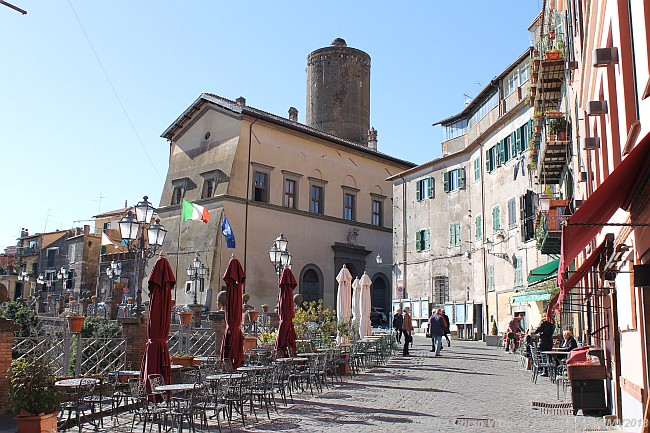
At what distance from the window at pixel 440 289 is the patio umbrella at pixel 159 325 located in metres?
25.2

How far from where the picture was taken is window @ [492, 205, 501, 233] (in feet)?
96.0

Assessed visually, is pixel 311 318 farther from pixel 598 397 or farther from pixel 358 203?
pixel 358 203

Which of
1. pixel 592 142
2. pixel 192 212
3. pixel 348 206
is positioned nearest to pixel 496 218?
pixel 192 212

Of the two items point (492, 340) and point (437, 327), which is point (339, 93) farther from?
point (437, 327)

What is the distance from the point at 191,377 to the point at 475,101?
27.1 meters

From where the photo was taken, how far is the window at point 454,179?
110ft

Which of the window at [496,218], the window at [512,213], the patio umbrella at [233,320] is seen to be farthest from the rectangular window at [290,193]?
the patio umbrella at [233,320]

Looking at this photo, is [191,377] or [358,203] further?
[358,203]

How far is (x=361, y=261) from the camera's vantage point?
41562 millimetres

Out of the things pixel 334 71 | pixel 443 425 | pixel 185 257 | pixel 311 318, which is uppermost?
pixel 334 71

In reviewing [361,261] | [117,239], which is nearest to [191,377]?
[361,261]

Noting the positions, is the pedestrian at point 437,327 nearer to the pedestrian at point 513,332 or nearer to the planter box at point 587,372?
the pedestrian at point 513,332

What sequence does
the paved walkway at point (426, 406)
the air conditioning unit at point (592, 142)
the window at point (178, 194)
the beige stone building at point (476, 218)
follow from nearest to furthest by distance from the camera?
the paved walkway at point (426, 406) → the air conditioning unit at point (592, 142) → the beige stone building at point (476, 218) → the window at point (178, 194)

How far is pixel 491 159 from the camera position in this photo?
30.4 meters
